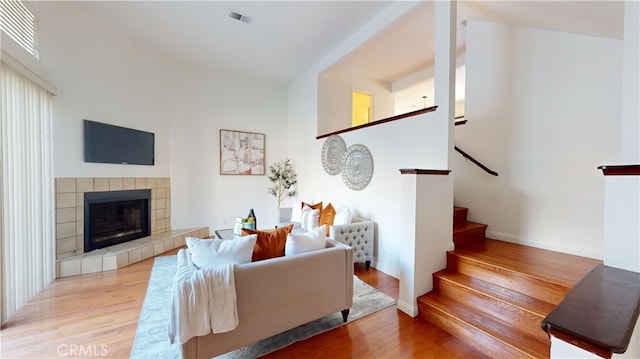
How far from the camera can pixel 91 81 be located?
3.48 meters

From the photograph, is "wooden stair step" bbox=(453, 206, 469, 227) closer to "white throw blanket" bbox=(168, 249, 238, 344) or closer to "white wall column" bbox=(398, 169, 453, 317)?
"white wall column" bbox=(398, 169, 453, 317)

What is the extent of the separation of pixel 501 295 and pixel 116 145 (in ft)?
17.1

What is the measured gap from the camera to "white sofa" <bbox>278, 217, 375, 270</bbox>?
3.18m

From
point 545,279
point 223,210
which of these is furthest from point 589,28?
point 223,210

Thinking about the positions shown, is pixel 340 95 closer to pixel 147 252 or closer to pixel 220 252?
pixel 220 252

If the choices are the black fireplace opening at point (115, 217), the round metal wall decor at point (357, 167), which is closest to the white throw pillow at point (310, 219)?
the round metal wall decor at point (357, 167)

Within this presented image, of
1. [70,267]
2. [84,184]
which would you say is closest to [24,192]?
[84,184]

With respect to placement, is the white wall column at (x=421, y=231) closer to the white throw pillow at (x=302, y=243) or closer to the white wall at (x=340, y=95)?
the white throw pillow at (x=302, y=243)

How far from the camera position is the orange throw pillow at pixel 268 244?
6.50 feet

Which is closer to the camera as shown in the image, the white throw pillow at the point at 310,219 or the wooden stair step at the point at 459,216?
the wooden stair step at the point at 459,216

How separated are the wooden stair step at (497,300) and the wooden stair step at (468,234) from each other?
569 mm

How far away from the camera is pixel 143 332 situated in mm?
2062

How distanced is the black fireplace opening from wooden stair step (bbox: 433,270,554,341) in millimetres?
4549

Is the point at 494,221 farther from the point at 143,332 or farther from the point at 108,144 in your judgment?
the point at 108,144
